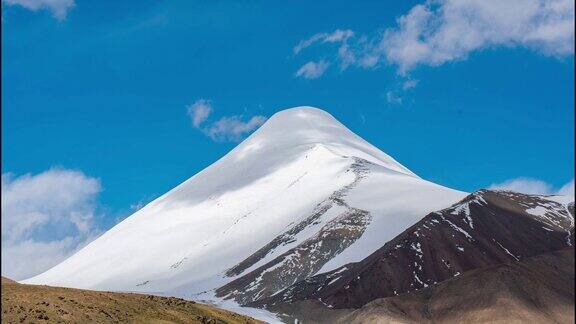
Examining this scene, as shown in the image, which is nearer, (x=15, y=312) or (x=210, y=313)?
(x=15, y=312)

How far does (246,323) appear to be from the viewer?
129m

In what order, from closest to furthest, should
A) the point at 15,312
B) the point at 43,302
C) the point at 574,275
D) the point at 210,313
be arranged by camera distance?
the point at 574,275, the point at 15,312, the point at 43,302, the point at 210,313

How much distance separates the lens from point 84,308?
3642 inches

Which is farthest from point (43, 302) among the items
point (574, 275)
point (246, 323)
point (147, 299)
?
point (574, 275)

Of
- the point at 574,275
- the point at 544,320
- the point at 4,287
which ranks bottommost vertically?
the point at 544,320

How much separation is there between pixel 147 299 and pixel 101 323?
69.6 ft

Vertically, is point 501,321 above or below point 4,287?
below

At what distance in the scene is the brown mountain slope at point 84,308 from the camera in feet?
274

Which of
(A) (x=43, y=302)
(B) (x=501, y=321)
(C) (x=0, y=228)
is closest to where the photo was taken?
(C) (x=0, y=228)

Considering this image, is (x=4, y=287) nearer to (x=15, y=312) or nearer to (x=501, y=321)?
(x=15, y=312)

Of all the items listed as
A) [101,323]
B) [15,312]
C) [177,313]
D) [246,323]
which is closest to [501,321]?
[246,323]

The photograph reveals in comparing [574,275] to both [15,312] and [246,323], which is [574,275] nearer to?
[15,312]

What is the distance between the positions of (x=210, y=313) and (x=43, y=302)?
39921 mm

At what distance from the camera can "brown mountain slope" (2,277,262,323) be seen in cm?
8338
